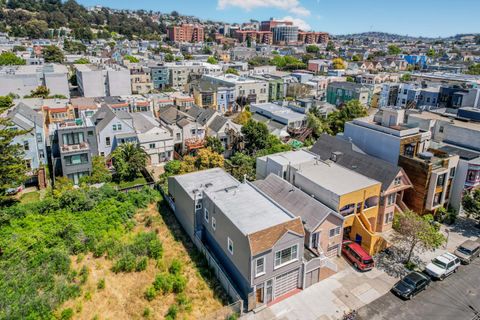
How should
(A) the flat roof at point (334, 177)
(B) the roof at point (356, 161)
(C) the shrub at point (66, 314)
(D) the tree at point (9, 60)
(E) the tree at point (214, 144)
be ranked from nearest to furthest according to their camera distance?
1. (C) the shrub at point (66, 314)
2. (A) the flat roof at point (334, 177)
3. (B) the roof at point (356, 161)
4. (E) the tree at point (214, 144)
5. (D) the tree at point (9, 60)

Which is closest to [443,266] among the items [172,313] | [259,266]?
[259,266]

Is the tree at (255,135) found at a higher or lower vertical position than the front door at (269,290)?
higher

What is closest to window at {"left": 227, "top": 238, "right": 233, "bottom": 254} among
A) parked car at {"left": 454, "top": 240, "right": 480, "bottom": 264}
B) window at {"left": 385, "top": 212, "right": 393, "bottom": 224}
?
window at {"left": 385, "top": 212, "right": 393, "bottom": 224}

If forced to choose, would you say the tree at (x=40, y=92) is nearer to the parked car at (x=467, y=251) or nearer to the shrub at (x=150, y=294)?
the shrub at (x=150, y=294)

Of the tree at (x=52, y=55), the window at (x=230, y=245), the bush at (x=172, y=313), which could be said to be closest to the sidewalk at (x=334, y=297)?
the window at (x=230, y=245)

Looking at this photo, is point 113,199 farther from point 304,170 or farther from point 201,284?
point 304,170

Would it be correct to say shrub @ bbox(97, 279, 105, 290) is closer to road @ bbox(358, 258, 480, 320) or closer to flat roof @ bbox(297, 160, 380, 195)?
road @ bbox(358, 258, 480, 320)
